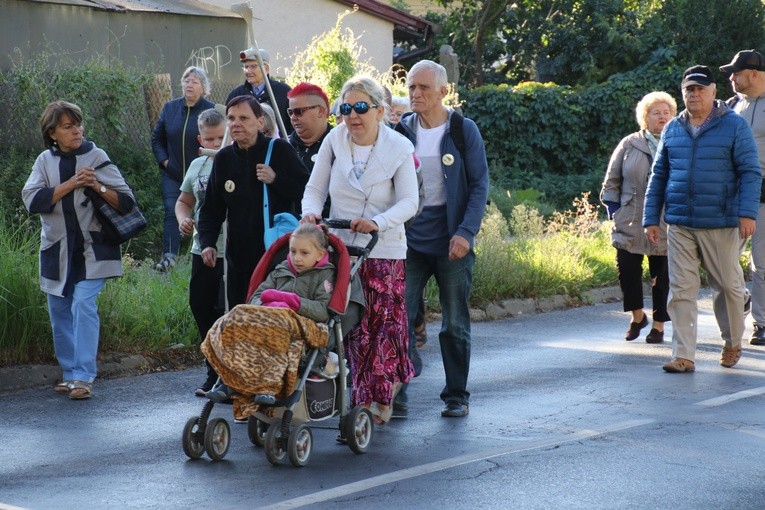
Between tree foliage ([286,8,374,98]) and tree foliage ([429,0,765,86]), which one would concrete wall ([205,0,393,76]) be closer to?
tree foliage ([286,8,374,98])

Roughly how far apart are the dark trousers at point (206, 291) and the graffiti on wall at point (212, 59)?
41.9ft

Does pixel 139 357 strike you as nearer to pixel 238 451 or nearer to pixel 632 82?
pixel 238 451

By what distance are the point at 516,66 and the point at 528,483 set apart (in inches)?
1095

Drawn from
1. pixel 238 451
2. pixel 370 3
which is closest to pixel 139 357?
pixel 238 451

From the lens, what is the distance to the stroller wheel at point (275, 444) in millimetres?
6820

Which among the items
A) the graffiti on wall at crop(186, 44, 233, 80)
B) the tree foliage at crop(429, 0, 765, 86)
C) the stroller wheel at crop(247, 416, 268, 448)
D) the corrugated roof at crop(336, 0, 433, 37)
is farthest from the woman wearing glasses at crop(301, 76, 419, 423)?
the tree foliage at crop(429, 0, 765, 86)

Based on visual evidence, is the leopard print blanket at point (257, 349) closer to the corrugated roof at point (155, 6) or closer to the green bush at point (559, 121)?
the corrugated roof at point (155, 6)

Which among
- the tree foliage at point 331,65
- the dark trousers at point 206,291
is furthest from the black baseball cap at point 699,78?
the tree foliage at point 331,65

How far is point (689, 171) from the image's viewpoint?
10.1 meters

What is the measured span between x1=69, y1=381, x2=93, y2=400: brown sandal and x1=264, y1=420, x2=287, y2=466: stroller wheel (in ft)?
7.82

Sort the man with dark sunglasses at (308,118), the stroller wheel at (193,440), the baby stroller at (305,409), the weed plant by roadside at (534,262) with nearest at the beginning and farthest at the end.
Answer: the baby stroller at (305,409) < the stroller wheel at (193,440) < the man with dark sunglasses at (308,118) < the weed plant by roadside at (534,262)

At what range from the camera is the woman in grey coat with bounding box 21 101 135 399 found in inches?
355

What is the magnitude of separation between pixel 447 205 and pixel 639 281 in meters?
4.10

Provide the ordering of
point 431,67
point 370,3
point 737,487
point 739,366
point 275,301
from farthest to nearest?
point 370,3
point 739,366
point 431,67
point 275,301
point 737,487
